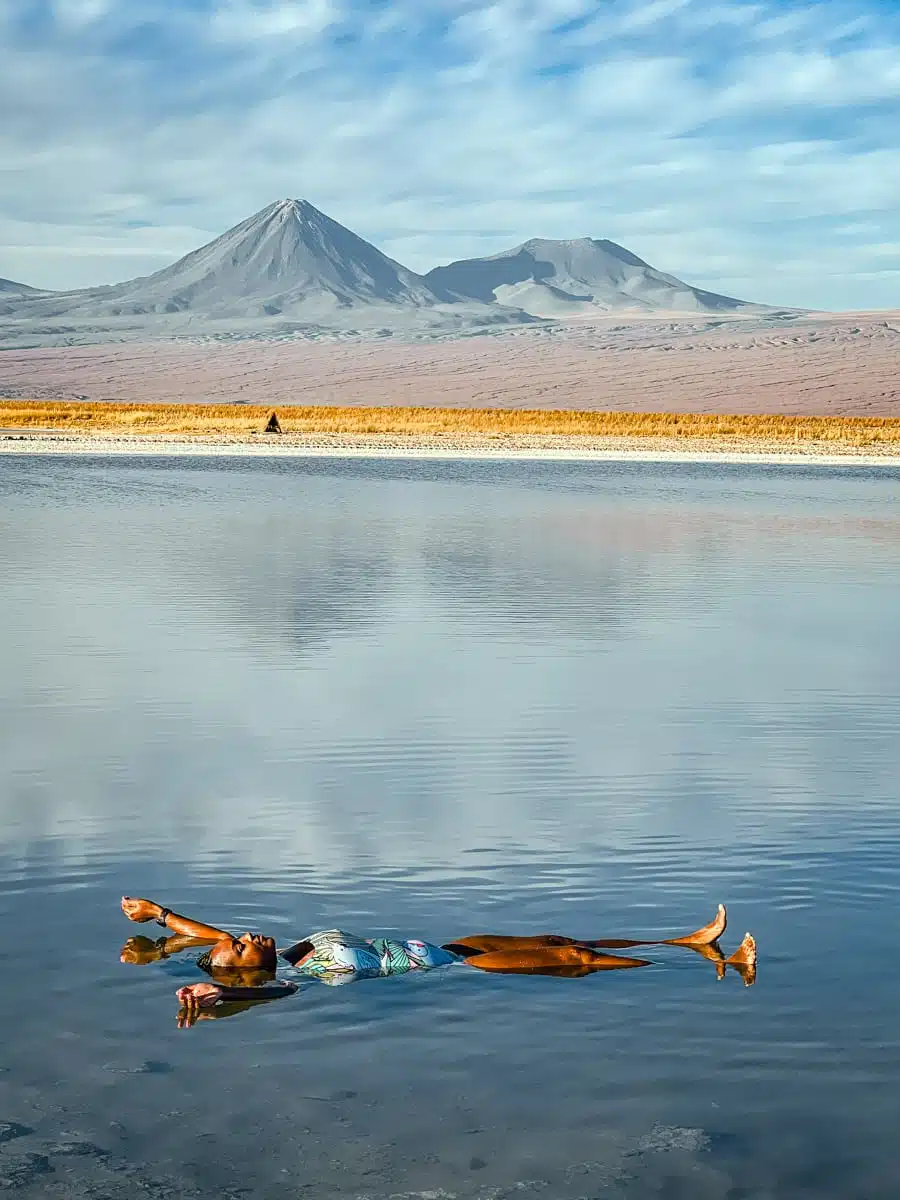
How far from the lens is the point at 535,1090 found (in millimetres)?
5570

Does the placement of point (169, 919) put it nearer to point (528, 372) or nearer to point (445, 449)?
point (445, 449)

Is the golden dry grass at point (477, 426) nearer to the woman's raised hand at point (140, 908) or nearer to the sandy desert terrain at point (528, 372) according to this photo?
the woman's raised hand at point (140, 908)

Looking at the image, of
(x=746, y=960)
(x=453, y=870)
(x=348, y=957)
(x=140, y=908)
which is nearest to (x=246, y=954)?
(x=348, y=957)

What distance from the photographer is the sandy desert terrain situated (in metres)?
134

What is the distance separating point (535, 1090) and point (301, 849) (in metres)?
2.74

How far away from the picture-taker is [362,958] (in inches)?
252

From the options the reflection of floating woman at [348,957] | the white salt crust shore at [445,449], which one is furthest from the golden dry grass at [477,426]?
the reflection of floating woman at [348,957]

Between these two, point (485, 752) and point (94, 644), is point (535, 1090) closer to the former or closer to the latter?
point (485, 752)

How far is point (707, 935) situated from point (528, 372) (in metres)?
153

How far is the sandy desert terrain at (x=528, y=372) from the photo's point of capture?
13450cm

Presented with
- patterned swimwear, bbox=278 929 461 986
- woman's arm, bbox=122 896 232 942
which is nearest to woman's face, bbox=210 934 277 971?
patterned swimwear, bbox=278 929 461 986

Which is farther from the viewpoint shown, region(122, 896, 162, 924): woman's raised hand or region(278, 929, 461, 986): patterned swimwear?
region(122, 896, 162, 924): woman's raised hand

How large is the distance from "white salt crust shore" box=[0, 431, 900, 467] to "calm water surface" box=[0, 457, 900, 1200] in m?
31.0

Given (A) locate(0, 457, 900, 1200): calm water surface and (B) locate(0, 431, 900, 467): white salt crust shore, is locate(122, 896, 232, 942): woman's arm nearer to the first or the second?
(A) locate(0, 457, 900, 1200): calm water surface
